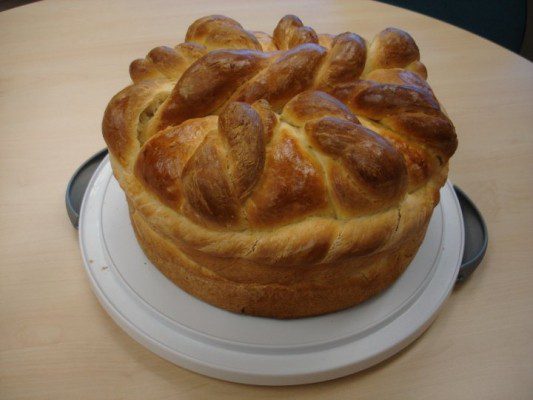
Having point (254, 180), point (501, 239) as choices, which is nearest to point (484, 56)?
point (501, 239)

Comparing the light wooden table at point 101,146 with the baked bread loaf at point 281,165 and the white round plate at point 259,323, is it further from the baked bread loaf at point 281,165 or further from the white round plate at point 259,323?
the baked bread loaf at point 281,165

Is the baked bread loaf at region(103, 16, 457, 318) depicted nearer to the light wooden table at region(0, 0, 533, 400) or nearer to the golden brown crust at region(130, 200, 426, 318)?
the golden brown crust at region(130, 200, 426, 318)

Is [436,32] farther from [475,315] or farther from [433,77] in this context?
[475,315]

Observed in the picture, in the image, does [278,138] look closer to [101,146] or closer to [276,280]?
[276,280]

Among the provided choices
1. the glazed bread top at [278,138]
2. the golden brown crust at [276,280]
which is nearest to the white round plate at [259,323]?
the golden brown crust at [276,280]

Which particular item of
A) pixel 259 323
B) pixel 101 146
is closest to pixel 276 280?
pixel 259 323

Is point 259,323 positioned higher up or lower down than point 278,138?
lower down

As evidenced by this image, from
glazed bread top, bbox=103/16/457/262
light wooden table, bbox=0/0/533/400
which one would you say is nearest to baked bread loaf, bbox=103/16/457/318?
glazed bread top, bbox=103/16/457/262
